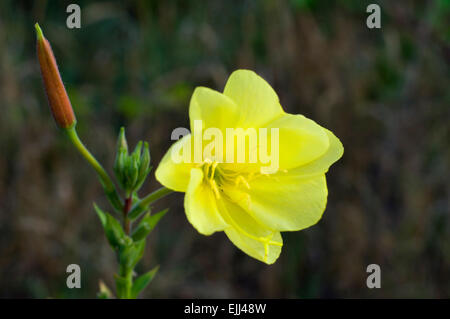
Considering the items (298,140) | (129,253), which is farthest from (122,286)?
(298,140)

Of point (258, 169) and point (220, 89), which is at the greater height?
point (220, 89)

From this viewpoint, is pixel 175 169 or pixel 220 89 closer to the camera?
pixel 175 169

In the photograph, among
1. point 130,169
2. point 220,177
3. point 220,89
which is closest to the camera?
point 130,169

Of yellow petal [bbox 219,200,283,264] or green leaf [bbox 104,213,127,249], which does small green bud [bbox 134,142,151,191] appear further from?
yellow petal [bbox 219,200,283,264]

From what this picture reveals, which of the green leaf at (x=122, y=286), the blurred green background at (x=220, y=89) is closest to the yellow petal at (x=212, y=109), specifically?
the green leaf at (x=122, y=286)

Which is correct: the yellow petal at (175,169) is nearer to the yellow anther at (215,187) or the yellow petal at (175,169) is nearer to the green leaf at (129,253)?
the yellow anther at (215,187)

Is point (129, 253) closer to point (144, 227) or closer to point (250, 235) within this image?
point (144, 227)

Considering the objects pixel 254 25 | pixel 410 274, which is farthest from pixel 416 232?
pixel 254 25
